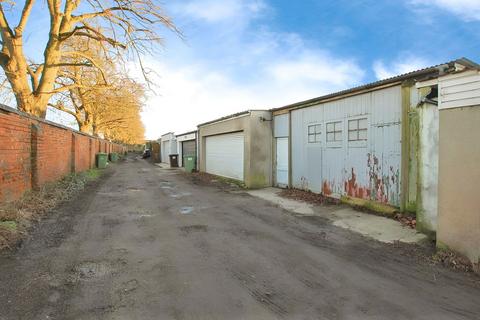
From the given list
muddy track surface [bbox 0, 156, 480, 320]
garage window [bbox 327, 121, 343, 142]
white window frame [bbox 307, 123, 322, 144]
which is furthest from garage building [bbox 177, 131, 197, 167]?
muddy track surface [bbox 0, 156, 480, 320]

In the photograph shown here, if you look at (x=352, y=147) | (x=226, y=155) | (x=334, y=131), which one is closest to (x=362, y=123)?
(x=352, y=147)

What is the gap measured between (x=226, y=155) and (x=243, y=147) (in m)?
2.67

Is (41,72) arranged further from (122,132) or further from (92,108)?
(122,132)

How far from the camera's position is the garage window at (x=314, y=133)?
11.3 metres

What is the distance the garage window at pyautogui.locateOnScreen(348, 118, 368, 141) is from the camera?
924 centimetres

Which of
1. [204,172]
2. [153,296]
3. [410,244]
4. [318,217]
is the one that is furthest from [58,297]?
[204,172]

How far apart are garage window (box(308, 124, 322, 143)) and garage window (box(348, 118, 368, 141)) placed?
1511mm

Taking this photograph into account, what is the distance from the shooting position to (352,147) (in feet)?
31.7

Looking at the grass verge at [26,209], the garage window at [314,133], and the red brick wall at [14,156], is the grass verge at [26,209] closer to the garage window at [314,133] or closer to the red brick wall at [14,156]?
the red brick wall at [14,156]

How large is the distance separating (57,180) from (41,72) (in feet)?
18.5

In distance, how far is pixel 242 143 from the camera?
628 inches

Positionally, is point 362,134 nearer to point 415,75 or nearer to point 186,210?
point 415,75

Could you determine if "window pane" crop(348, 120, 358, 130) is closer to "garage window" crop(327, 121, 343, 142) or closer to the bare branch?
"garage window" crop(327, 121, 343, 142)

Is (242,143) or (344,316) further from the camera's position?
(242,143)
